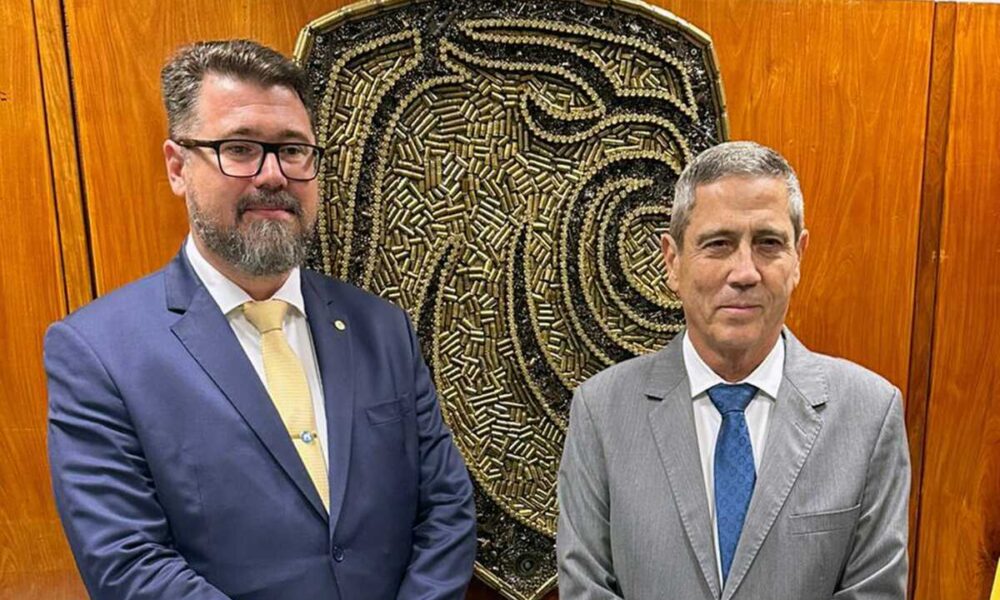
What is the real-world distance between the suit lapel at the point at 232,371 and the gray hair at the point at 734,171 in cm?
78

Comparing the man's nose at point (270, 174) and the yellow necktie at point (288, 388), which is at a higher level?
the man's nose at point (270, 174)

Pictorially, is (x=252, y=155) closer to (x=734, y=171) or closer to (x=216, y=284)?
(x=216, y=284)

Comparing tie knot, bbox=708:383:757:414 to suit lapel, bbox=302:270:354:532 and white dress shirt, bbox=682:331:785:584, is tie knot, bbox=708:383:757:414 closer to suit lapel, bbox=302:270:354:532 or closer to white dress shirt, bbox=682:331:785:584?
white dress shirt, bbox=682:331:785:584

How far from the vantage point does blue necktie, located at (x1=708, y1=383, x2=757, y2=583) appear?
50.2 inches

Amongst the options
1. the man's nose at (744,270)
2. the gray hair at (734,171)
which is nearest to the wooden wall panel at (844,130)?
the gray hair at (734,171)

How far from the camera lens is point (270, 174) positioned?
Result: 50.6 inches

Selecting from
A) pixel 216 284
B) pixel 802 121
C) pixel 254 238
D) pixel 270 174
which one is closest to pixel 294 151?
pixel 270 174

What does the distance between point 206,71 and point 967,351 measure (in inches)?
75.4

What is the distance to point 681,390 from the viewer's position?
134 cm

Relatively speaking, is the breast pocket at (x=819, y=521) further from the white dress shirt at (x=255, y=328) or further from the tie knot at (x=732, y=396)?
the white dress shirt at (x=255, y=328)

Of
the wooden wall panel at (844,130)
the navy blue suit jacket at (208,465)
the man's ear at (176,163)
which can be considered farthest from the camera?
the wooden wall panel at (844,130)

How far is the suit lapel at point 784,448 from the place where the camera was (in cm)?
125

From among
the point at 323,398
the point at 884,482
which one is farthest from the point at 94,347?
the point at 884,482

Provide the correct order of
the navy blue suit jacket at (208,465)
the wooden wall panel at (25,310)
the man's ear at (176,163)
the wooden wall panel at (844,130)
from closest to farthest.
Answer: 1. the navy blue suit jacket at (208,465)
2. the man's ear at (176,163)
3. the wooden wall panel at (25,310)
4. the wooden wall panel at (844,130)
